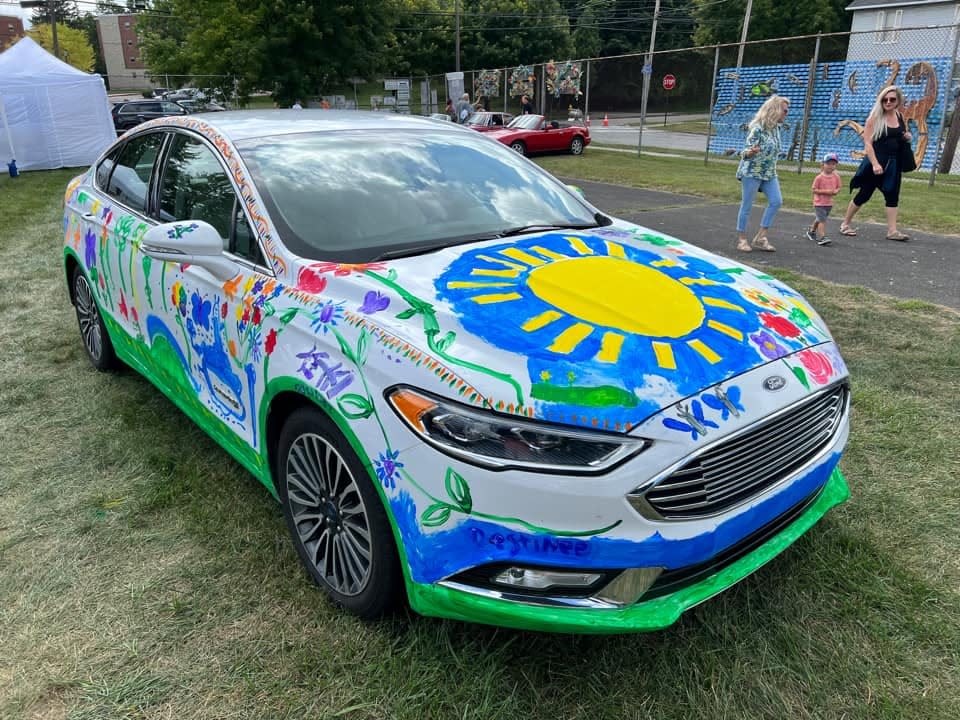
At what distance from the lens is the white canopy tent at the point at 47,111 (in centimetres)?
1770

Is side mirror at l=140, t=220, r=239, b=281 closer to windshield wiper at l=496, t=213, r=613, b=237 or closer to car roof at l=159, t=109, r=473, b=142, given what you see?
car roof at l=159, t=109, r=473, b=142

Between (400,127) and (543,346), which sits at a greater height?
(400,127)

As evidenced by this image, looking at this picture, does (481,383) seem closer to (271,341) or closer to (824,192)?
(271,341)

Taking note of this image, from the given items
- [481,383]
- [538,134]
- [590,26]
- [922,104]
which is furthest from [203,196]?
[590,26]

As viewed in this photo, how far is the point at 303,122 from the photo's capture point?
349 cm

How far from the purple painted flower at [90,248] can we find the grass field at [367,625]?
3.68 feet

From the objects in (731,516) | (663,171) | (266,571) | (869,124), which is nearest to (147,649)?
(266,571)

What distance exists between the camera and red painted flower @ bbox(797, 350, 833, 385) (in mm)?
2314

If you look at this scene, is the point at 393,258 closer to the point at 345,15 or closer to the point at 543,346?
the point at 543,346

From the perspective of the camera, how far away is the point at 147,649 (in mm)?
2422

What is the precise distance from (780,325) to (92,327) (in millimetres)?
4295

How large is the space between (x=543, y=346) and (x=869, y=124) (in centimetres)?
768

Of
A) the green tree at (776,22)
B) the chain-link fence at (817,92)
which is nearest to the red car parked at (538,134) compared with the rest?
the chain-link fence at (817,92)

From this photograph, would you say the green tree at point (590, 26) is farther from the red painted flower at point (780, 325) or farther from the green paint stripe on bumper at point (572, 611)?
the green paint stripe on bumper at point (572, 611)
